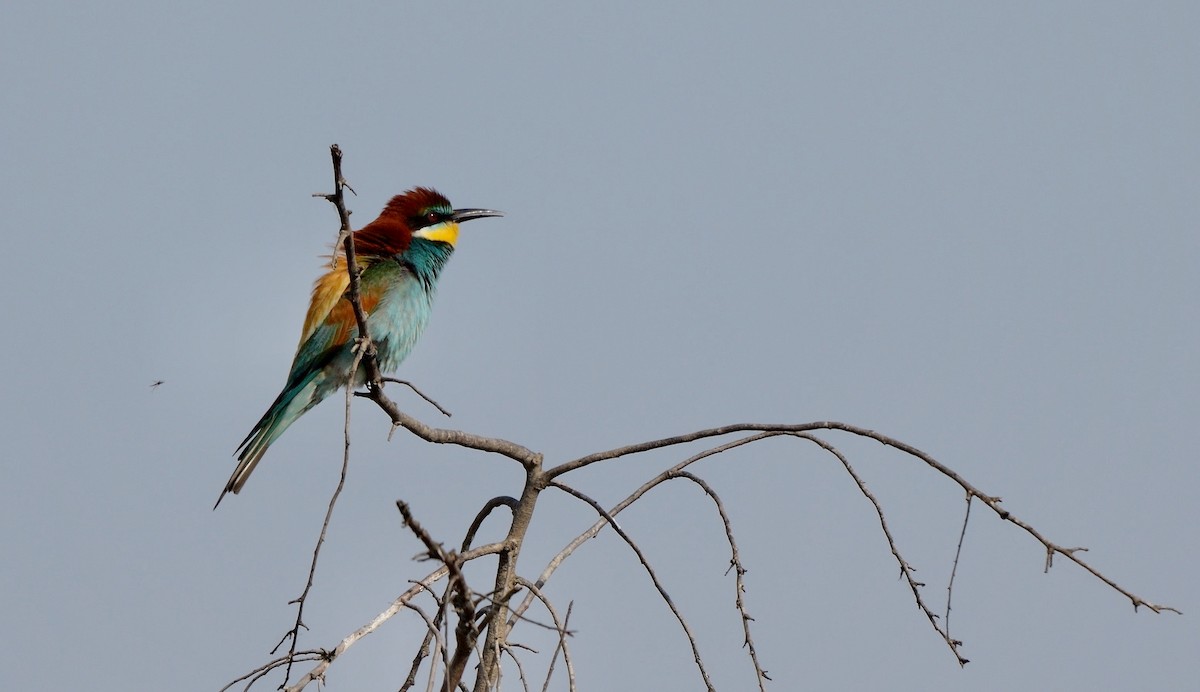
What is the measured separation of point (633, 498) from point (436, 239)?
2.81m

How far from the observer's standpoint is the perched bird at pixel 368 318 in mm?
4727

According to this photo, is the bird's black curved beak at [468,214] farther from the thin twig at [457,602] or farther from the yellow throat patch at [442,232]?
the thin twig at [457,602]

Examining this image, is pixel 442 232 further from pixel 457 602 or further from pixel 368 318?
pixel 457 602

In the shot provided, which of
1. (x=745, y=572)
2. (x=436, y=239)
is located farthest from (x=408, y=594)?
(x=436, y=239)

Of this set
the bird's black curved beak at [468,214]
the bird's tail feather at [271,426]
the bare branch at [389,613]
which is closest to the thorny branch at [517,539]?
the bare branch at [389,613]

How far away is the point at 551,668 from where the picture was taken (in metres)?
2.37

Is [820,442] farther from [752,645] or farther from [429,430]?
[429,430]

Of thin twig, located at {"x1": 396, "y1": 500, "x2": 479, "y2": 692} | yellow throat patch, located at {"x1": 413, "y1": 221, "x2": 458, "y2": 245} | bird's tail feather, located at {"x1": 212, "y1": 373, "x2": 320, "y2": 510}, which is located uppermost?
yellow throat patch, located at {"x1": 413, "y1": 221, "x2": 458, "y2": 245}

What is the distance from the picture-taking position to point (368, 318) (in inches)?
188

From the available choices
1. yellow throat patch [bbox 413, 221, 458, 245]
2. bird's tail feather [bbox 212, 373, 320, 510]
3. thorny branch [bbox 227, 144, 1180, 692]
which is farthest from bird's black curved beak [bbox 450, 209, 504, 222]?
thorny branch [bbox 227, 144, 1180, 692]

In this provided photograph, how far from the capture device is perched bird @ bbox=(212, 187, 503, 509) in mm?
4727

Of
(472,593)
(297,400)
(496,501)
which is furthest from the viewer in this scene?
(297,400)

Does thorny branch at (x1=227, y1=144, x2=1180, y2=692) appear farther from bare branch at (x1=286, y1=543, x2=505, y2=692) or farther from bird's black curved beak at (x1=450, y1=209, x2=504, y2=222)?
bird's black curved beak at (x1=450, y1=209, x2=504, y2=222)

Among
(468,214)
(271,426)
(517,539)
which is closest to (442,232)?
(468,214)
